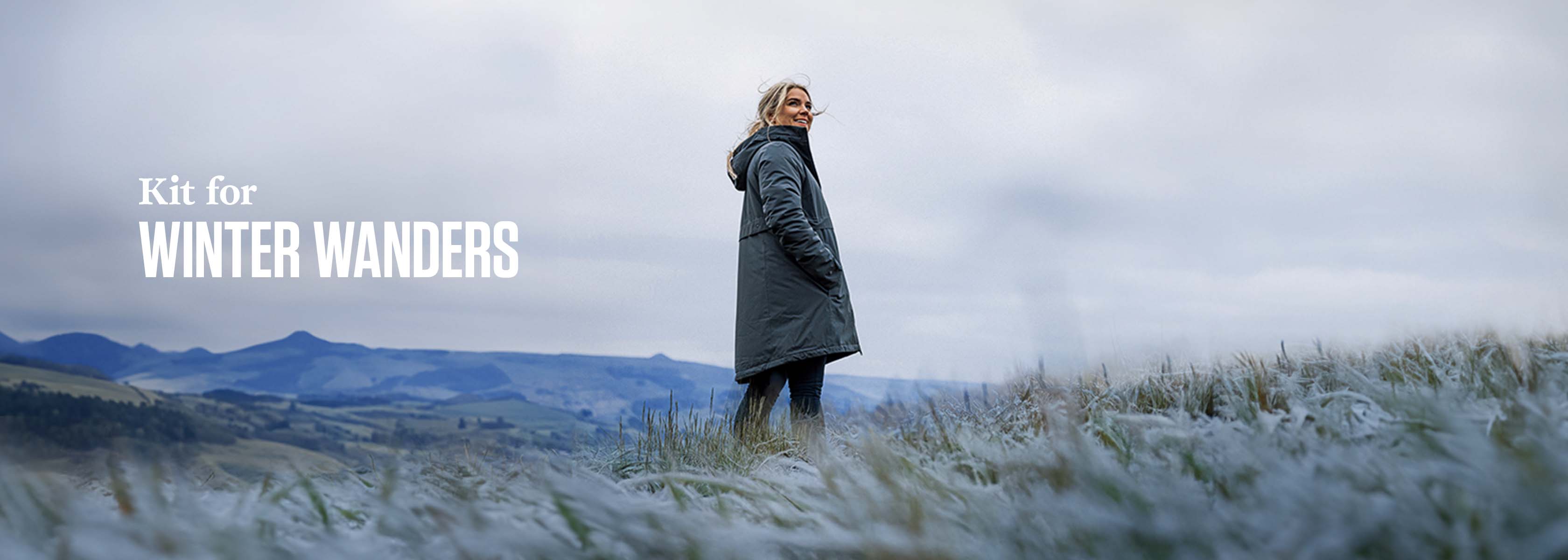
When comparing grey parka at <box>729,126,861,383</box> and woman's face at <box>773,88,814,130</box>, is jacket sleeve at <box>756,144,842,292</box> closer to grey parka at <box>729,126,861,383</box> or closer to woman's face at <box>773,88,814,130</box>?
grey parka at <box>729,126,861,383</box>

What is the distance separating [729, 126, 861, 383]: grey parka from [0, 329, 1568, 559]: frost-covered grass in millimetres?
1881

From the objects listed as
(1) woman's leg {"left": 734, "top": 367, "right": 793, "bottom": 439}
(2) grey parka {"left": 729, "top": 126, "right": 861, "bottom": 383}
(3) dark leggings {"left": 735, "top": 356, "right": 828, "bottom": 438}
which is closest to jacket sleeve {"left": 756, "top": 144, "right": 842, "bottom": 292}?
(2) grey parka {"left": 729, "top": 126, "right": 861, "bottom": 383}

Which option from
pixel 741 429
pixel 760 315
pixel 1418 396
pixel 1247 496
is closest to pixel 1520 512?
pixel 1247 496

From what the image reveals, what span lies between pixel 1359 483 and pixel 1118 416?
693 mm

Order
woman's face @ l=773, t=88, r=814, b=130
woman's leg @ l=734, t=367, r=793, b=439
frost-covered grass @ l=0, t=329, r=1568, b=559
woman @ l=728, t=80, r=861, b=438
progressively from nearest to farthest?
frost-covered grass @ l=0, t=329, r=1568, b=559 < woman's leg @ l=734, t=367, r=793, b=439 < woman @ l=728, t=80, r=861, b=438 < woman's face @ l=773, t=88, r=814, b=130

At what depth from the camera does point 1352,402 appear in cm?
A: 208

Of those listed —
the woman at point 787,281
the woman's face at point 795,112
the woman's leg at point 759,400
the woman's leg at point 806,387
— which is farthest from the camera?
the woman's face at point 795,112

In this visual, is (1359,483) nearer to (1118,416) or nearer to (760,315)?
(1118,416)

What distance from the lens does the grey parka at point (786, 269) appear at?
4.17 metres

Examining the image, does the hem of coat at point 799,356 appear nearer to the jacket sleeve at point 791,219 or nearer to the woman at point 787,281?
the woman at point 787,281

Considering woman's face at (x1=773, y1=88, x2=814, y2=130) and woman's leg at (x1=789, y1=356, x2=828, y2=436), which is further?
woman's face at (x1=773, y1=88, x2=814, y2=130)

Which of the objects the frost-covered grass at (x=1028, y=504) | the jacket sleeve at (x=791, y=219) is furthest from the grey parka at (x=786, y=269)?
the frost-covered grass at (x=1028, y=504)

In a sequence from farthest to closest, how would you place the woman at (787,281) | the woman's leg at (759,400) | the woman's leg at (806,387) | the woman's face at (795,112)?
1. the woman's face at (795,112)
2. the woman's leg at (806,387)
3. the woman at (787,281)
4. the woman's leg at (759,400)

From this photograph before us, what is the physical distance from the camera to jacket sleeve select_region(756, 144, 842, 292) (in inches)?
163
